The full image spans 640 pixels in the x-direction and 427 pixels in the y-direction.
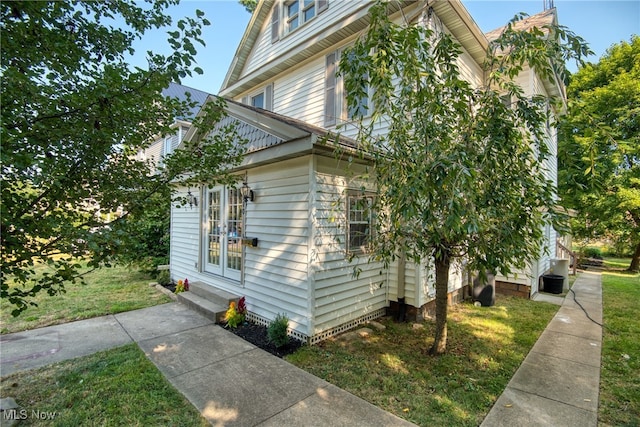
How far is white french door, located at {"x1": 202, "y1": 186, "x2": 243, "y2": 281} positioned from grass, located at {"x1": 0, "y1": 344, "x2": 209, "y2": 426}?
254 cm

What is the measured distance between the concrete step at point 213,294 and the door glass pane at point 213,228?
0.58 meters

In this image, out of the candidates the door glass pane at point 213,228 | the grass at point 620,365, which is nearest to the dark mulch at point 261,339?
the door glass pane at point 213,228

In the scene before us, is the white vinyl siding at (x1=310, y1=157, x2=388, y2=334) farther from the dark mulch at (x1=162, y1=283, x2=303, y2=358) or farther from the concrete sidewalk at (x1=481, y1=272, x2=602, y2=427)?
the concrete sidewalk at (x1=481, y1=272, x2=602, y2=427)

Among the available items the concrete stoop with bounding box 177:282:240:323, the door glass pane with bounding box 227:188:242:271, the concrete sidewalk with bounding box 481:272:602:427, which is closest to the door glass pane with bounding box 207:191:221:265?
the door glass pane with bounding box 227:188:242:271

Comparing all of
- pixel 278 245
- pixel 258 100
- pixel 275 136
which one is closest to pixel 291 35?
pixel 258 100

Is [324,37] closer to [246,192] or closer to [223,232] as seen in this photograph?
[246,192]

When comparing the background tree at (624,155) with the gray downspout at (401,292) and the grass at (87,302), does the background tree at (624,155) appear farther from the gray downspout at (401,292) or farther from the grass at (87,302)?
the grass at (87,302)

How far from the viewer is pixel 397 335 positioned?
201 inches

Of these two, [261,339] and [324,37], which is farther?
[324,37]

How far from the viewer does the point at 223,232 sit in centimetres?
656

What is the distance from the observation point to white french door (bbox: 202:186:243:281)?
623 centimetres

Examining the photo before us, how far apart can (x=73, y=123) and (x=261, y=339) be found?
386cm

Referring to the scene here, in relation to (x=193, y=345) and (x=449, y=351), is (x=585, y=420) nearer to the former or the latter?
(x=449, y=351)

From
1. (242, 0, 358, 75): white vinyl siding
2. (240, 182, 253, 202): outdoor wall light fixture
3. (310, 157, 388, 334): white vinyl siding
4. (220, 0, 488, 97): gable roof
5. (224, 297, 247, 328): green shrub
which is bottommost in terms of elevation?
(224, 297, 247, 328): green shrub
